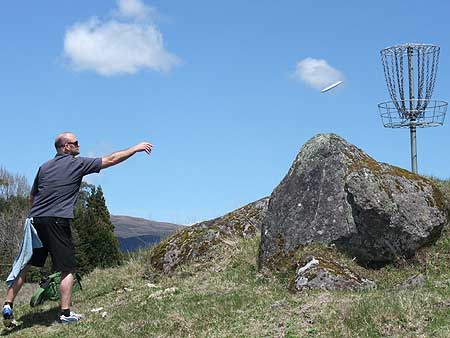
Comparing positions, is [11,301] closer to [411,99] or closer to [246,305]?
[246,305]

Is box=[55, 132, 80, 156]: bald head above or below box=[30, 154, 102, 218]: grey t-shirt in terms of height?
above

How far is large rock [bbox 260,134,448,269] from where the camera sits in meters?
9.01

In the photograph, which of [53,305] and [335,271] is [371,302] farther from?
[53,305]

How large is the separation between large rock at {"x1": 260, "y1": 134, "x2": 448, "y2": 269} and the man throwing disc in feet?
8.13

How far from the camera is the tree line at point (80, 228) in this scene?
112 ft

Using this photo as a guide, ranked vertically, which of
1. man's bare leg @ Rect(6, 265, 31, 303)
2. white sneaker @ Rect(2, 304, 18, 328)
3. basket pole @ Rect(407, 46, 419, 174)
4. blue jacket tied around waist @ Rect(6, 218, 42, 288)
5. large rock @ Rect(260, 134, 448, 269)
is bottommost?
white sneaker @ Rect(2, 304, 18, 328)

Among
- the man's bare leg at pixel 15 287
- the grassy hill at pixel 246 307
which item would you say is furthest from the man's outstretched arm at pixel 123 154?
the grassy hill at pixel 246 307

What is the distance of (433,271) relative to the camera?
8883 millimetres

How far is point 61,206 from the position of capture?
802 cm

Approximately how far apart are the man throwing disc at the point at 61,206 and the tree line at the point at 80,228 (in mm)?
9748

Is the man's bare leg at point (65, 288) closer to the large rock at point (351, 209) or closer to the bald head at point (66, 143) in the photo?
the bald head at point (66, 143)

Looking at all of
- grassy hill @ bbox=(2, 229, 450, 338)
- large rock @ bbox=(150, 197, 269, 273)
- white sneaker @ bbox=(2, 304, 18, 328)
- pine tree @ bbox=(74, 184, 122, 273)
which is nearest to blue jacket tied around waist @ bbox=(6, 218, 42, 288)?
white sneaker @ bbox=(2, 304, 18, 328)

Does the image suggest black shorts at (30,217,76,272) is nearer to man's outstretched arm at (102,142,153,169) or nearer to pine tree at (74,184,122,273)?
man's outstretched arm at (102,142,153,169)

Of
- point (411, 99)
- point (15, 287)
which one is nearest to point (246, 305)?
point (15, 287)
